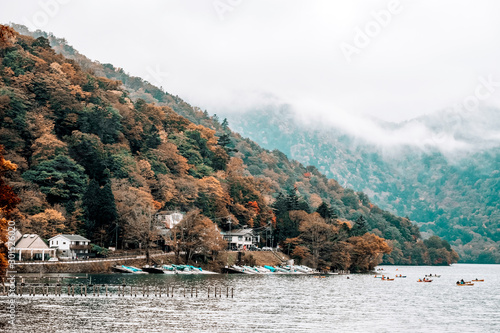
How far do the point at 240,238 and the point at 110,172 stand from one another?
1404 inches

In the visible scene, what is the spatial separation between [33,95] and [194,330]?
4321 inches

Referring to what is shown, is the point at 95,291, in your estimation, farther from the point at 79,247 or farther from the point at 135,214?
the point at 135,214

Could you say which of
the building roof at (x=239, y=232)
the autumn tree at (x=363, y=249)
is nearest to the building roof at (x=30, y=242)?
the building roof at (x=239, y=232)

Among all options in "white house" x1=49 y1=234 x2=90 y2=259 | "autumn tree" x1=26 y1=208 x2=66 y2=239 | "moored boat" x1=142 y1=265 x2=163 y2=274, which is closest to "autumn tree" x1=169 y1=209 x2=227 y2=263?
"moored boat" x1=142 y1=265 x2=163 y2=274

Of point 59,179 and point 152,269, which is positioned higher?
point 59,179

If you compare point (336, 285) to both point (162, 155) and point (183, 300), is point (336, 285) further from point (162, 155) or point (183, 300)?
point (162, 155)

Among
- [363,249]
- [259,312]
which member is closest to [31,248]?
[259,312]

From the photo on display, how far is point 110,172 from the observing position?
135875 millimetres

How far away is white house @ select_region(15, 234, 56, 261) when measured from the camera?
103438 mm

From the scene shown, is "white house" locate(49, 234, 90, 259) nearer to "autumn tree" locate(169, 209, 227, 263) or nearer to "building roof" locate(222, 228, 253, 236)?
"autumn tree" locate(169, 209, 227, 263)

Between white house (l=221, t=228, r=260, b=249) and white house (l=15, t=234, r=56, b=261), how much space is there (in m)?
51.0

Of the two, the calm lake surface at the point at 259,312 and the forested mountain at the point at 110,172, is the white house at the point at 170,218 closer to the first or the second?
the forested mountain at the point at 110,172

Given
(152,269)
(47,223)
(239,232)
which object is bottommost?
(152,269)

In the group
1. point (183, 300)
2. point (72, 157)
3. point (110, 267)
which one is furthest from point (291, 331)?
point (72, 157)
